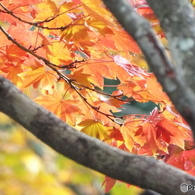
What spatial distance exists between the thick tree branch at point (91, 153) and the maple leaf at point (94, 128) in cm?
49

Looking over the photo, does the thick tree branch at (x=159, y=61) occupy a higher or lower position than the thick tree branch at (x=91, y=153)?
higher

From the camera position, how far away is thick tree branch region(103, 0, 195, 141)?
55 centimetres

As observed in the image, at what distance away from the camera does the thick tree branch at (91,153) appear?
0.68 metres

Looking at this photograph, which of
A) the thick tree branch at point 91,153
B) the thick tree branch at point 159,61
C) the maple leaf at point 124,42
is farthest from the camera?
the maple leaf at point 124,42

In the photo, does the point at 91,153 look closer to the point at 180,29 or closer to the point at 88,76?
the point at 180,29

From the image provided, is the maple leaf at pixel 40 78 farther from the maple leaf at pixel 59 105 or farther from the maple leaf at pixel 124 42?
the maple leaf at pixel 124 42

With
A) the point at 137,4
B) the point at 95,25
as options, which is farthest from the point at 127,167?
the point at 137,4

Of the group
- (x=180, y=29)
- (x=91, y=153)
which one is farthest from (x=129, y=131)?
(x=180, y=29)

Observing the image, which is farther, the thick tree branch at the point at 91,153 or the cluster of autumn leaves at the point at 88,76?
the cluster of autumn leaves at the point at 88,76

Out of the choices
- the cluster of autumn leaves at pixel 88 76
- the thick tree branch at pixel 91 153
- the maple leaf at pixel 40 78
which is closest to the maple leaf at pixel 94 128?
the cluster of autumn leaves at pixel 88 76

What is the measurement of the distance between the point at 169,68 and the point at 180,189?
0.23m

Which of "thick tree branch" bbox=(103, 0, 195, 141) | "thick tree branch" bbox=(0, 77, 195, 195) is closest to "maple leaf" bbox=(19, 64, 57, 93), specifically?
"thick tree branch" bbox=(0, 77, 195, 195)

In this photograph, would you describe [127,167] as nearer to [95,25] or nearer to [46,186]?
[95,25]

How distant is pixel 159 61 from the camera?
583 mm
